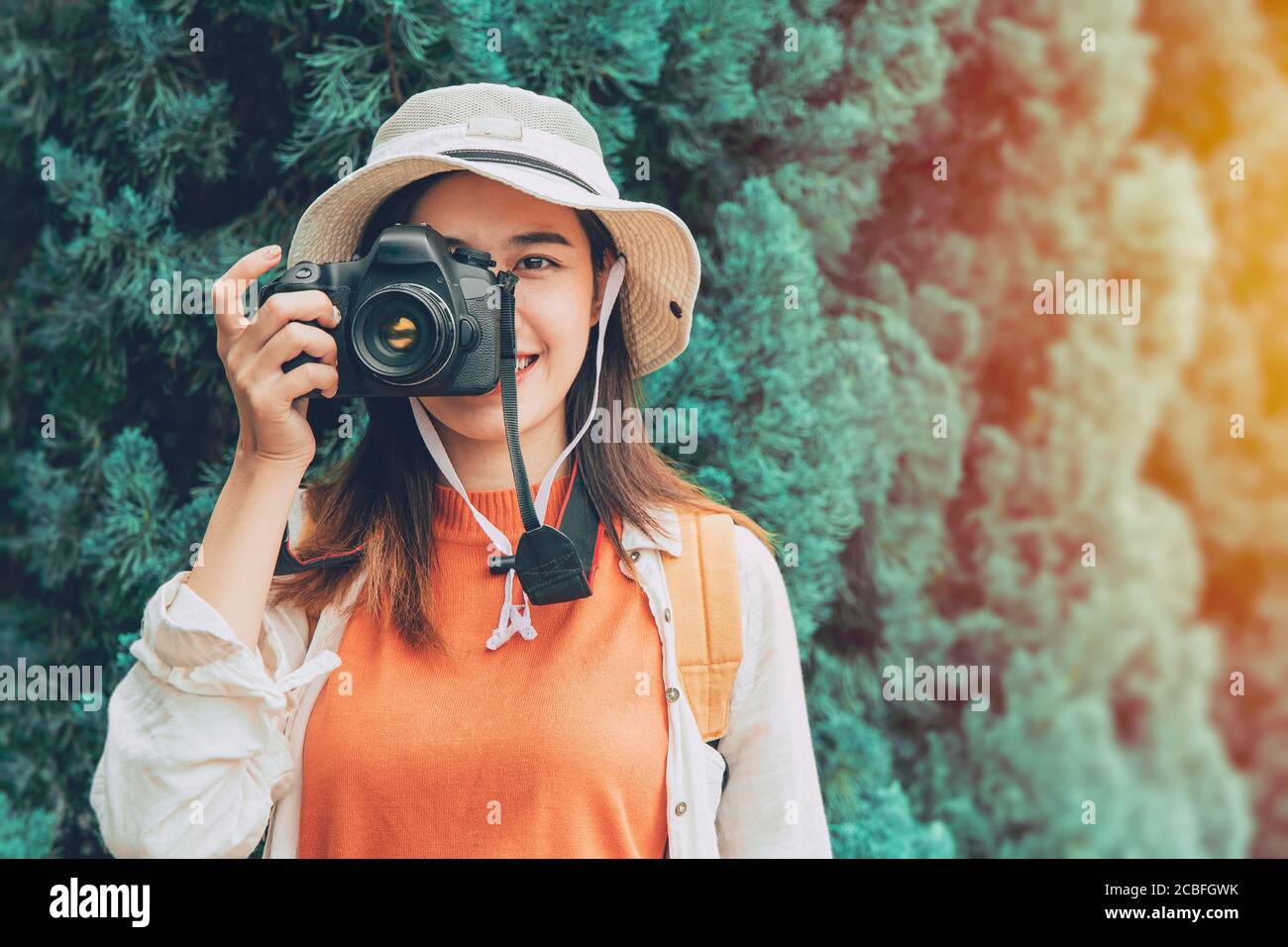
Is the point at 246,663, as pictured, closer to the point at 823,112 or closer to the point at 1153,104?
the point at 823,112

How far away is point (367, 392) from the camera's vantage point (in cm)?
100

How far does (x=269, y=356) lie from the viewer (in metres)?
0.97

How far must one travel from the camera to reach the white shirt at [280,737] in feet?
3.03

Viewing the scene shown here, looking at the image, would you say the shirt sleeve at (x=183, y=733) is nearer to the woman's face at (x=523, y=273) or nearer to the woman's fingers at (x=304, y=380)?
the woman's fingers at (x=304, y=380)

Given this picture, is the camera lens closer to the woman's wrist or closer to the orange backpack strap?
the woman's wrist

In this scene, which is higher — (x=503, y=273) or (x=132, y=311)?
(x=132, y=311)

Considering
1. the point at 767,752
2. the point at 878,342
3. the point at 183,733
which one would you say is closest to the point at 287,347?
the point at 183,733

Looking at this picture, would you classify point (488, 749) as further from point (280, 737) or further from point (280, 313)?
point (280, 313)

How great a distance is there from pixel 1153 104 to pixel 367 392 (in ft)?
4.34

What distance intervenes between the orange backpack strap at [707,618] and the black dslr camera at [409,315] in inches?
10.0

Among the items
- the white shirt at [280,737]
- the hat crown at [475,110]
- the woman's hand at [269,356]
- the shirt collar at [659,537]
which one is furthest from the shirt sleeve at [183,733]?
the hat crown at [475,110]

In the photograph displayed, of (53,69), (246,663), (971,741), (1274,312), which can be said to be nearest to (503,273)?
(246,663)

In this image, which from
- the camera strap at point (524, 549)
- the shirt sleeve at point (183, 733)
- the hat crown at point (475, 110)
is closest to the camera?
the shirt sleeve at point (183, 733)

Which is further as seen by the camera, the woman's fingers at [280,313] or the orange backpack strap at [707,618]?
the orange backpack strap at [707,618]
